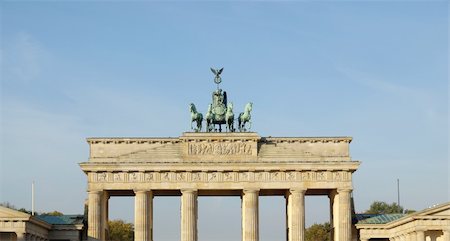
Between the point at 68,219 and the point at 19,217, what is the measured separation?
13568 mm

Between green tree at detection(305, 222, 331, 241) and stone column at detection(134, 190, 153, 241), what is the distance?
59.4 m

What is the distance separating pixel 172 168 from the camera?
8800 centimetres

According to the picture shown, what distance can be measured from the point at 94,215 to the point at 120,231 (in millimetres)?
63989

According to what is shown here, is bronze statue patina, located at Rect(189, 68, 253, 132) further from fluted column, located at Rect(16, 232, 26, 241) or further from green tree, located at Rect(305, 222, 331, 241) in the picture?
green tree, located at Rect(305, 222, 331, 241)

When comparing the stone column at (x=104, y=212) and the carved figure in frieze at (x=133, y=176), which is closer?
the carved figure in frieze at (x=133, y=176)

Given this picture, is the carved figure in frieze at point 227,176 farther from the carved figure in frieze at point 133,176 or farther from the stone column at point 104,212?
the stone column at point 104,212

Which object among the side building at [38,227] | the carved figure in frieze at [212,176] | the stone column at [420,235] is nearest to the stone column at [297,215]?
the carved figure in frieze at [212,176]

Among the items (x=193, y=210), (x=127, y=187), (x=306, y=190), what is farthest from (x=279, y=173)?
(x=127, y=187)

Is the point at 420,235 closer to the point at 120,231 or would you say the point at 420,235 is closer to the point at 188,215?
the point at 188,215

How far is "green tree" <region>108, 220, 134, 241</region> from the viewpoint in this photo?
149 metres

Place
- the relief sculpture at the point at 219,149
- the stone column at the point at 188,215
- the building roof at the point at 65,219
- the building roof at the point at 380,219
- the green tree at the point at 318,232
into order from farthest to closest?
the green tree at the point at 318,232
the building roof at the point at 380,219
the relief sculpture at the point at 219,149
the building roof at the point at 65,219
the stone column at the point at 188,215

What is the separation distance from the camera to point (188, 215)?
88.1 meters

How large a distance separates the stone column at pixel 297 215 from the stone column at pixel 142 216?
508 inches

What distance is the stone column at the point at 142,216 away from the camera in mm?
87562
